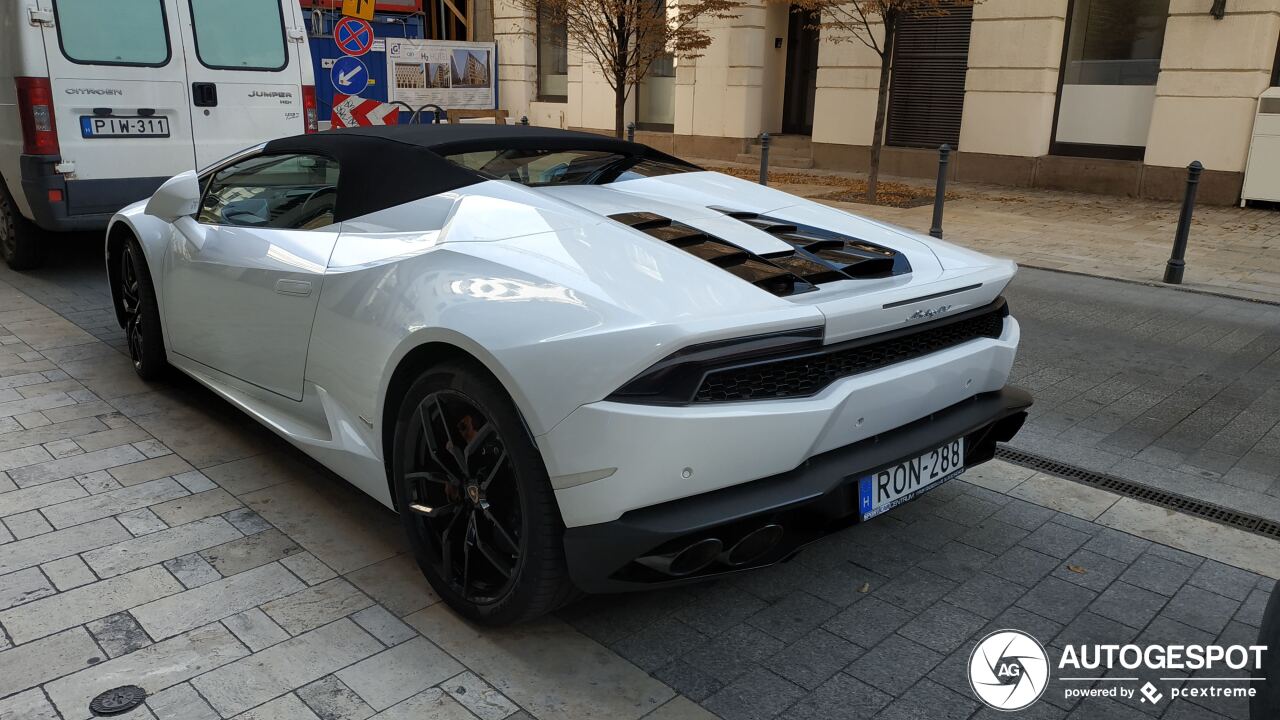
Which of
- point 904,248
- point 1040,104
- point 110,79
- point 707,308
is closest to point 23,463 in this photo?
point 707,308

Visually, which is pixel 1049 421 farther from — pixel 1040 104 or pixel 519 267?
pixel 1040 104

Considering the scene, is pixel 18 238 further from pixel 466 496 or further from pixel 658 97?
pixel 658 97

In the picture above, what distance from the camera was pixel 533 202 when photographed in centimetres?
321

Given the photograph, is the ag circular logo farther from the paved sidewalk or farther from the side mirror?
the paved sidewalk

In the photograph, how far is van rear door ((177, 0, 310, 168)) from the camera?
25.7 ft

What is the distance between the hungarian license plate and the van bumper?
265 inches

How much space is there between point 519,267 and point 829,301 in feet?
2.90

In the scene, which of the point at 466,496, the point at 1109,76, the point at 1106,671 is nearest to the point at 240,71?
the point at 466,496

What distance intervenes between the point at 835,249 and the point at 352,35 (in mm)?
9378

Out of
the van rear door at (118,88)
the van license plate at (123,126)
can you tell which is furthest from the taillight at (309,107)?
the van license plate at (123,126)

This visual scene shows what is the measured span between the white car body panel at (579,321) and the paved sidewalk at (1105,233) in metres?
6.86

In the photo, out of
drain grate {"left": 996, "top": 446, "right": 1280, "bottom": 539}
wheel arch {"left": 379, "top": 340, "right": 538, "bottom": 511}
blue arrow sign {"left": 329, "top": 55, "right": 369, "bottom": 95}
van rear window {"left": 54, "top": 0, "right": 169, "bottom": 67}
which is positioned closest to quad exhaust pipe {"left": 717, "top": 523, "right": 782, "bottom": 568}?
wheel arch {"left": 379, "top": 340, "right": 538, "bottom": 511}

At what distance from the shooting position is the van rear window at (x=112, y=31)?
23.8 ft

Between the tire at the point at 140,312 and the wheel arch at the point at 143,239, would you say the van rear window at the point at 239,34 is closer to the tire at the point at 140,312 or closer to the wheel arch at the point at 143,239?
the wheel arch at the point at 143,239
